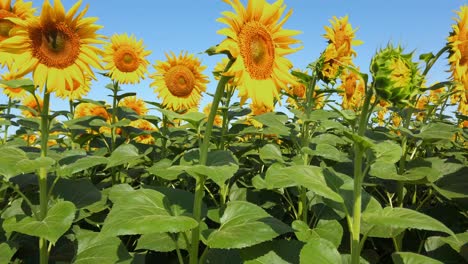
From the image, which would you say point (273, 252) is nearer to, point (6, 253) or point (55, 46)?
point (6, 253)

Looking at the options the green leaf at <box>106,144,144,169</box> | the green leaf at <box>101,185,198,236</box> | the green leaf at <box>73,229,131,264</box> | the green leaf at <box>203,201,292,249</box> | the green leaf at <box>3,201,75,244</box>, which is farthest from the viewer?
the green leaf at <box>106,144,144,169</box>

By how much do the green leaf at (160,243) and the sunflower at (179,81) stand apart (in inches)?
106

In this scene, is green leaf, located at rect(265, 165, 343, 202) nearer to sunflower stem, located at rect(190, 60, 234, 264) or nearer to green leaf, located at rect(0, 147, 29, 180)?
sunflower stem, located at rect(190, 60, 234, 264)

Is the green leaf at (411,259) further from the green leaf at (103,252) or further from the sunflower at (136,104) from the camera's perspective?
the sunflower at (136,104)

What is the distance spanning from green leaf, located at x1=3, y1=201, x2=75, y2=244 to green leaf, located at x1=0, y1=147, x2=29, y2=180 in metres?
0.30

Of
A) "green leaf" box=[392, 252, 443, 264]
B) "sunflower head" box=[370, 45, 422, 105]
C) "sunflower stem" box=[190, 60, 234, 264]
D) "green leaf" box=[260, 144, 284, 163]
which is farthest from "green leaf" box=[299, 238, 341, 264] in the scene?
"green leaf" box=[260, 144, 284, 163]

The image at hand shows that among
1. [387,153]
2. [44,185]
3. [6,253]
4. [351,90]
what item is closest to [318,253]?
[387,153]

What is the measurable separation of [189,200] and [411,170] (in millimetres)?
1829

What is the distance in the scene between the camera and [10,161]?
270cm

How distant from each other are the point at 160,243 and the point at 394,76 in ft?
5.36

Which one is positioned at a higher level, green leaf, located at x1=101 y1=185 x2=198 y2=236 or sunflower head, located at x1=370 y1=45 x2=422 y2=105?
sunflower head, located at x1=370 y1=45 x2=422 y2=105

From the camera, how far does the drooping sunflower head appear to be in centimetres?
376

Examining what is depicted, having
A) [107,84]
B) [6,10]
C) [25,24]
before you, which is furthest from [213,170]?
[107,84]

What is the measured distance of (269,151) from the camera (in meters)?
3.49
